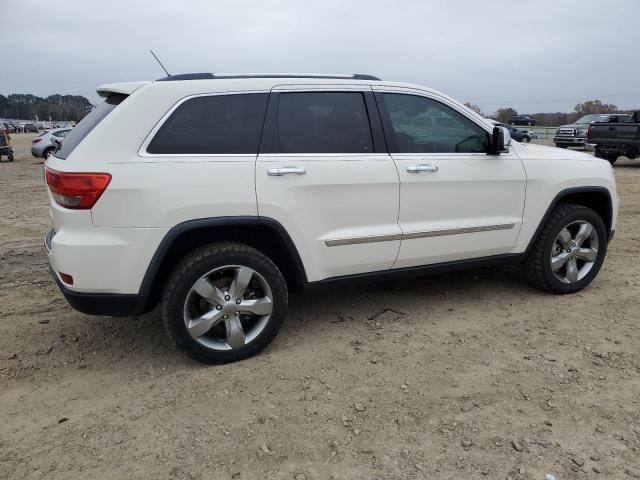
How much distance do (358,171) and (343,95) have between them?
58 cm

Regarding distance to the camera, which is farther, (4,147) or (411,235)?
(4,147)

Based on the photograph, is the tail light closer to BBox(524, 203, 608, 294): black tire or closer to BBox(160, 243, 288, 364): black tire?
BBox(160, 243, 288, 364): black tire

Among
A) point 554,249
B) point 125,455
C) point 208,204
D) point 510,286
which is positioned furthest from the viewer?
point 510,286

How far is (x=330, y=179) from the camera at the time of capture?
3.35m

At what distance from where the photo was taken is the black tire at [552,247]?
428cm

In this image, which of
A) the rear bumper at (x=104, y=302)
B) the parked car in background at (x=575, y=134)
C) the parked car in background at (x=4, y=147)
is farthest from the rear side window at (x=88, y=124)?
the parked car in background at (x=575, y=134)

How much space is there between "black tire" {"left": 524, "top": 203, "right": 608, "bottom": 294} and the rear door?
146 cm

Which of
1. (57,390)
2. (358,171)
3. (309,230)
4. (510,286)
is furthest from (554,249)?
(57,390)

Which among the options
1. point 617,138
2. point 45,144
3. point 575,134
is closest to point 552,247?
Result: point 617,138

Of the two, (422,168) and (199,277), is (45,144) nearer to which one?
(199,277)

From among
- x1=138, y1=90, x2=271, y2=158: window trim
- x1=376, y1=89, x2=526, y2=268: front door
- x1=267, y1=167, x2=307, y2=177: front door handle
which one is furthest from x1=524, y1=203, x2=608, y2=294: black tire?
x1=138, y1=90, x2=271, y2=158: window trim

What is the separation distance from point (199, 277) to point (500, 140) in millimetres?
2464

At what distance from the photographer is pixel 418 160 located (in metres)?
3.67

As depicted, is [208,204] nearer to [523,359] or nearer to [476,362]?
[476,362]
